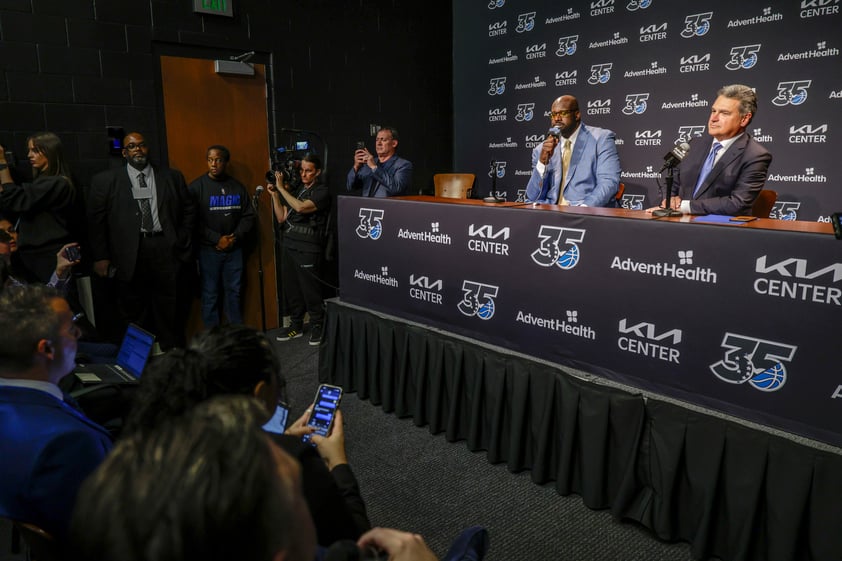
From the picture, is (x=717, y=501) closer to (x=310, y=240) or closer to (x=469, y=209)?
(x=469, y=209)

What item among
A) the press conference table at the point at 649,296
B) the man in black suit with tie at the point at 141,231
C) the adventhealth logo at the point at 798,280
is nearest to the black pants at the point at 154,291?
the man in black suit with tie at the point at 141,231

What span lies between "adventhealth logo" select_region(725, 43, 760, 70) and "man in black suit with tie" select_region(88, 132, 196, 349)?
4.26 m

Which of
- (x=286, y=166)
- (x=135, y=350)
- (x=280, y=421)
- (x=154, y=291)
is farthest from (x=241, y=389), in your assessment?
(x=286, y=166)

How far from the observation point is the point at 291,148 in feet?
16.4

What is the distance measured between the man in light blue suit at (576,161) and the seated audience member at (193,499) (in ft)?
10.2

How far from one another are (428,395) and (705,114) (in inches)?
129

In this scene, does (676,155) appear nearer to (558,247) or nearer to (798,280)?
(558,247)

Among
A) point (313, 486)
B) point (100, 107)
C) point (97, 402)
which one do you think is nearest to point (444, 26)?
point (100, 107)

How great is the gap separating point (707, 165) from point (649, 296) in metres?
1.47

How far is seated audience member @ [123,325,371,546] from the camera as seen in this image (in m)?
1.14

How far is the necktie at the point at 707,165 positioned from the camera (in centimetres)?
314

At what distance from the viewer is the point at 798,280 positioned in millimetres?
1810

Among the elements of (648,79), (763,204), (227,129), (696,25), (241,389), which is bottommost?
(241,389)

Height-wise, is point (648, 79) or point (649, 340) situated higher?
point (648, 79)
